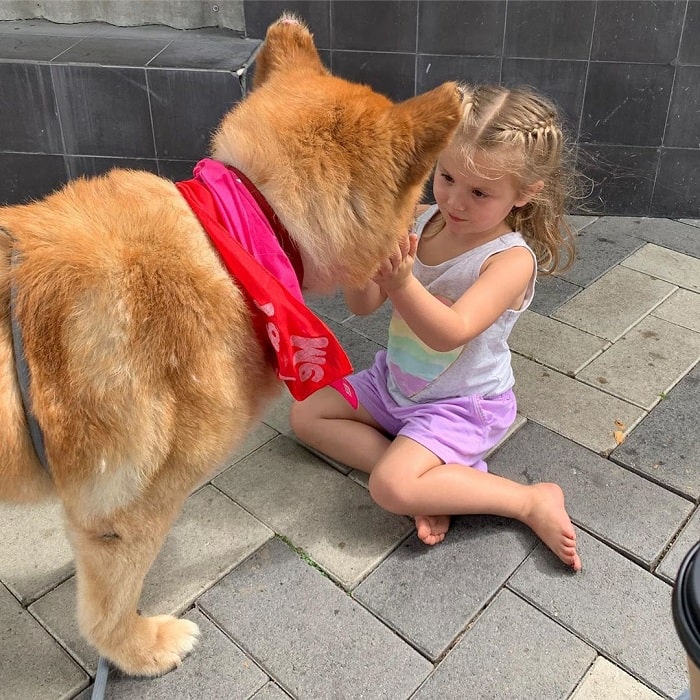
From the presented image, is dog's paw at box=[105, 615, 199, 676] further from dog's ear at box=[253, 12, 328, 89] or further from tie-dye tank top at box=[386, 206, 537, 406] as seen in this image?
dog's ear at box=[253, 12, 328, 89]

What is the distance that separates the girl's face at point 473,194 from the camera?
2088 millimetres

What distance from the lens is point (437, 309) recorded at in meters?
1.98

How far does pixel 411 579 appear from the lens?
2098mm

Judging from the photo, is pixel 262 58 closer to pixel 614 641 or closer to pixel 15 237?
pixel 15 237

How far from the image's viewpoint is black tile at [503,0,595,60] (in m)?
3.90

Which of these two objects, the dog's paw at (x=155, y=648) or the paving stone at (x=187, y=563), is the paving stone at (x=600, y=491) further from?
the dog's paw at (x=155, y=648)

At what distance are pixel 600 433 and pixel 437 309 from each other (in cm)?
105

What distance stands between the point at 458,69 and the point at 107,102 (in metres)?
2.02

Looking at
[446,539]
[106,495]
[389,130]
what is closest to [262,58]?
[389,130]

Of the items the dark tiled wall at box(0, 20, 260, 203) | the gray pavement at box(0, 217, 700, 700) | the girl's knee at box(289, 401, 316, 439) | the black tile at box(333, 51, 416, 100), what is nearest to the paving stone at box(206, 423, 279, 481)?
the gray pavement at box(0, 217, 700, 700)

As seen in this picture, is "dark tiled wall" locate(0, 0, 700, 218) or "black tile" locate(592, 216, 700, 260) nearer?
"dark tiled wall" locate(0, 0, 700, 218)

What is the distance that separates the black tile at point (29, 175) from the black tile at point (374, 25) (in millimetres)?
1784

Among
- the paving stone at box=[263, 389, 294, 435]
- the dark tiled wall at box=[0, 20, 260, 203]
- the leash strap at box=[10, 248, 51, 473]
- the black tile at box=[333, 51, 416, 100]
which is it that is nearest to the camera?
the leash strap at box=[10, 248, 51, 473]

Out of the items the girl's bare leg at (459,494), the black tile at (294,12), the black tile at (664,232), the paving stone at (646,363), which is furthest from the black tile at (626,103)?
the girl's bare leg at (459,494)
